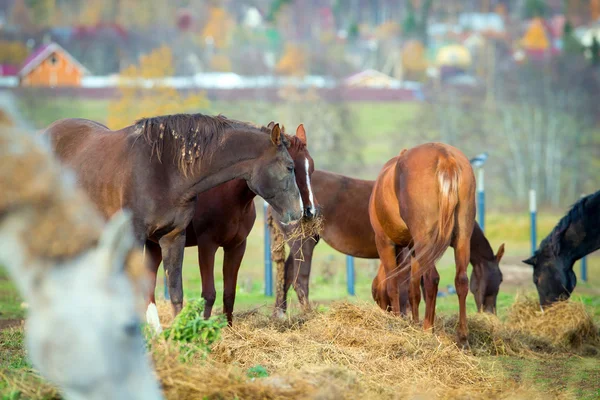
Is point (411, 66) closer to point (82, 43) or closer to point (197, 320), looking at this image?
point (82, 43)

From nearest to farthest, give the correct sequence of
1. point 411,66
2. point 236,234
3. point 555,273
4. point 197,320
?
point 197,320 < point 236,234 < point 555,273 < point 411,66

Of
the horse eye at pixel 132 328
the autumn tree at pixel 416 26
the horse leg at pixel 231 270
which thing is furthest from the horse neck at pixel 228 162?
the autumn tree at pixel 416 26

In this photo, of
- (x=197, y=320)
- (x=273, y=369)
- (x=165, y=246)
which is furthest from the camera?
(x=165, y=246)

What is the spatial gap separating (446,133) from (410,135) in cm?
157

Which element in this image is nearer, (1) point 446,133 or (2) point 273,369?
(2) point 273,369

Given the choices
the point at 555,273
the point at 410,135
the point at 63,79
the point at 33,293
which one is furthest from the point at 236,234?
the point at 63,79

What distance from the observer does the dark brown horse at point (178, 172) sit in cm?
673

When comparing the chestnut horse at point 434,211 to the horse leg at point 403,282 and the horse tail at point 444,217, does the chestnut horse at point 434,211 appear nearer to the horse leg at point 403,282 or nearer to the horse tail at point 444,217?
the horse tail at point 444,217

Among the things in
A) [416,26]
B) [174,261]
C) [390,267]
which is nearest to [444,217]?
[390,267]

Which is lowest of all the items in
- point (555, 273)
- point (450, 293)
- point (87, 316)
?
point (450, 293)

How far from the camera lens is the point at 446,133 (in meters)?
36.3

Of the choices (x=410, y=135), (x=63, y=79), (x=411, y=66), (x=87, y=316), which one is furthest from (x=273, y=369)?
(x=411, y=66)

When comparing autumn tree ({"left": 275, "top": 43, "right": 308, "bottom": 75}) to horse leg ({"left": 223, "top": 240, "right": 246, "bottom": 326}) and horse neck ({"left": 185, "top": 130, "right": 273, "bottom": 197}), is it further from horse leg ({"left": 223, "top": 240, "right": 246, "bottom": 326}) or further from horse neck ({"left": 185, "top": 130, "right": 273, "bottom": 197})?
horse neck ({"left": 185, "top": 130, "right": 273, "bottom": 197})

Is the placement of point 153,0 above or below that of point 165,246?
above
